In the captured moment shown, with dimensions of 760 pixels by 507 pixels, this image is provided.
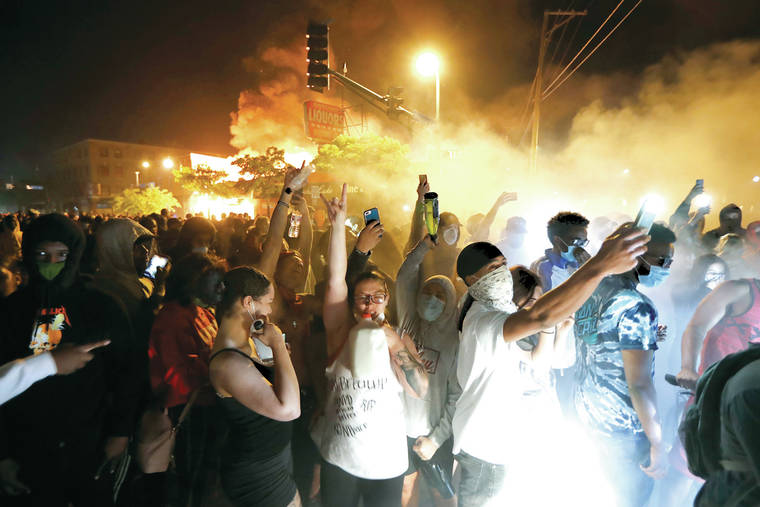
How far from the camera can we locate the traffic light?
32.7 ft

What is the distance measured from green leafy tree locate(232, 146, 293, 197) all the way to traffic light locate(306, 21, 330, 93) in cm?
2583

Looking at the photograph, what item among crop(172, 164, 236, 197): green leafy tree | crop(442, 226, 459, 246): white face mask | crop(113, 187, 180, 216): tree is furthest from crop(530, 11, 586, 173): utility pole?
crop(113, 187, 180, 216): tree

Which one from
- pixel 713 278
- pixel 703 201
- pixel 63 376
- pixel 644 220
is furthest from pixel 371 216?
pixel 703 201

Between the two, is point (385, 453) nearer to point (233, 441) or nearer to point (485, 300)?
point (233, 441)

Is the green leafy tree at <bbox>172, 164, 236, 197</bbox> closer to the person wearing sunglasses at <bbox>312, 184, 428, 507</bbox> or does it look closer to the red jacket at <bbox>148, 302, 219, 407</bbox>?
the red jacket at <bbox>148, 302, 219, 407</bbox>

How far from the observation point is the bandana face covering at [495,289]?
89.9 inches

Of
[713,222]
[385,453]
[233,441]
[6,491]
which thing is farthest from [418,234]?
[713,222]

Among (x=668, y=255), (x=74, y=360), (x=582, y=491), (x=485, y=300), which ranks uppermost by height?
(x=668, y=255)

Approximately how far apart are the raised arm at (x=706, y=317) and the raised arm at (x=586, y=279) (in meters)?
1.51

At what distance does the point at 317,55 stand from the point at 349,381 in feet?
32.2

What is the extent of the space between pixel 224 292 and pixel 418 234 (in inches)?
91.6

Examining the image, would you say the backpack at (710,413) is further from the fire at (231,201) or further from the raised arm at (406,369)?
the fire at (231,201)

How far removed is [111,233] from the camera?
3592 millimetres

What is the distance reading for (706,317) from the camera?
2.82 m
